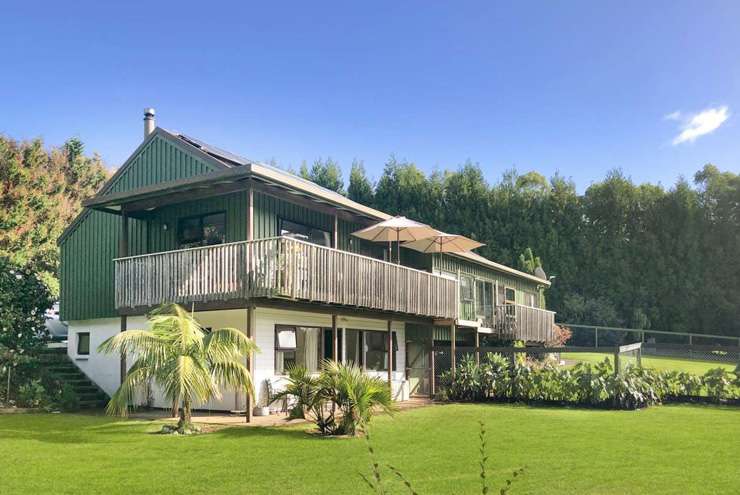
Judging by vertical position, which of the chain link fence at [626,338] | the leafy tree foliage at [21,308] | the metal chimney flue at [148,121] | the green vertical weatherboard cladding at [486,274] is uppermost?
the metal chimney flue at [148,121]

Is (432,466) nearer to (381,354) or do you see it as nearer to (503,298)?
(381,354)

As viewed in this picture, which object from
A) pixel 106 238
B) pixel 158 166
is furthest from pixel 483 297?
pixel 106 238

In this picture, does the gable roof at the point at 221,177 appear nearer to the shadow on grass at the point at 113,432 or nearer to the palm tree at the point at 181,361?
the palm tree at the point at 181,361

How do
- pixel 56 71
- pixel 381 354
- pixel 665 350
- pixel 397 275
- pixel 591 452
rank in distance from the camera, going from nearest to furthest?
pixel 591 452 → pixel 397 275 → pixel 381 354 → pixel 56 71 → pixel 665 350

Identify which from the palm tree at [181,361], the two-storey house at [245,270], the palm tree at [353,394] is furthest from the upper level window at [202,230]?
the palm tree at [353,394]

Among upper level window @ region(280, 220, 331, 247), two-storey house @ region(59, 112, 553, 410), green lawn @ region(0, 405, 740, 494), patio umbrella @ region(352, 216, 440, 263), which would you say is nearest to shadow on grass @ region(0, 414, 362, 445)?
green lawn @ region(0, 405, 740, 494)

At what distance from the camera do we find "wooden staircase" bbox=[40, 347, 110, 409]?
1653 cm

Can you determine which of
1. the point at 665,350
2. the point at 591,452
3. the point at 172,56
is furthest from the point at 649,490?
the point at 665,350

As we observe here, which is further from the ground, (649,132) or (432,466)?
(649,132)

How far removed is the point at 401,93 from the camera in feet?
87.2

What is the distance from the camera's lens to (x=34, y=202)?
23641 mm

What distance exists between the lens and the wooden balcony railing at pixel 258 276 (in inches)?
517

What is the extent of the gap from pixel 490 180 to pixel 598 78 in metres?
22.8

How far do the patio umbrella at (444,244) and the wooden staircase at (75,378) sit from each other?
9.81 metres
